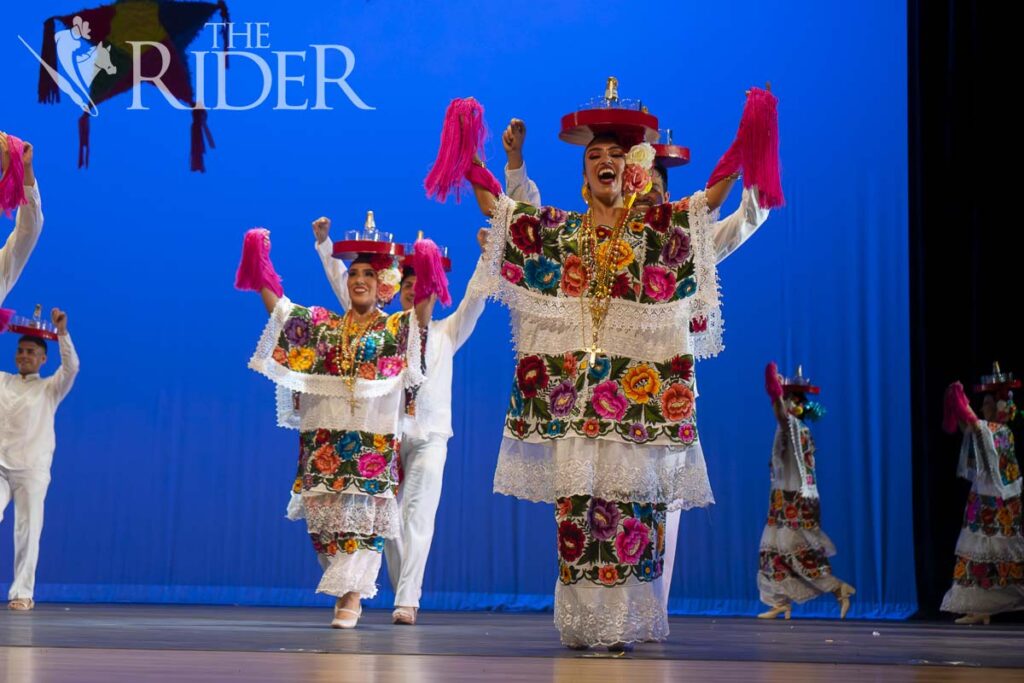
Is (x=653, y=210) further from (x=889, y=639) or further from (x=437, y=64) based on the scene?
(x=437, y=64)

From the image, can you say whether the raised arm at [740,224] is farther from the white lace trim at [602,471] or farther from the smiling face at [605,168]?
the white lace trim at [602,471]

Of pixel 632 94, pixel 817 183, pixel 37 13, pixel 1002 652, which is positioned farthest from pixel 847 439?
pixel 37 13

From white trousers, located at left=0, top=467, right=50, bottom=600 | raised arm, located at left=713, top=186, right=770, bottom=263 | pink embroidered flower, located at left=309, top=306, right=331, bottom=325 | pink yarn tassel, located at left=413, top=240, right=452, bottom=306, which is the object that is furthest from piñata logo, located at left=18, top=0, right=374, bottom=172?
raised arm, located at left=713, top=186, right=770, bottom=263

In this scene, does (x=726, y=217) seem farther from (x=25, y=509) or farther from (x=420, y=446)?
(x=25, y=509)

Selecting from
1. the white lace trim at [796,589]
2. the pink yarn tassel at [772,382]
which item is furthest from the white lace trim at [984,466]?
the pink yarn tassel at [772,382]

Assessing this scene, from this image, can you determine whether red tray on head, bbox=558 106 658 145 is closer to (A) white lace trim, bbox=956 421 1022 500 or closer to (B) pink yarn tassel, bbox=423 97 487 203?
(B) pink yarn tassel, bbox=423 97 487 203

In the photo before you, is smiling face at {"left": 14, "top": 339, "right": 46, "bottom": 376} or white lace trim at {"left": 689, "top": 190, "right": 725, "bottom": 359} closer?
white lace trim at {"left": 689, "top": 190, "right": 725, "bottom": 359}

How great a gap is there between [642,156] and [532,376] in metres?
0.67

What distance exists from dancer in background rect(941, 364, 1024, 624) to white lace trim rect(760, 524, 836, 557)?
651 mm

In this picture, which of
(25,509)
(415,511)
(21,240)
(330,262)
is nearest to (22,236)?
(21,240)

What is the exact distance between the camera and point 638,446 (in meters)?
3.86

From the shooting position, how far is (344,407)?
5.41 meters

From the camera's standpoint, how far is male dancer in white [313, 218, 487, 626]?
612 cm

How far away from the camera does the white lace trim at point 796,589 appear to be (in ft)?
24.5
